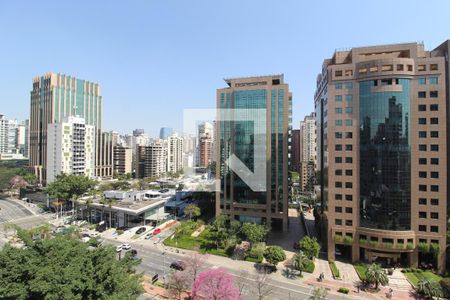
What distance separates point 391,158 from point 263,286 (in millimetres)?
20848

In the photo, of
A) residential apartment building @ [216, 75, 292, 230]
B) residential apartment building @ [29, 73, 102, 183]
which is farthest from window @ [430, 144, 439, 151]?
residential apartment building @ [29, 73, 102, 183]

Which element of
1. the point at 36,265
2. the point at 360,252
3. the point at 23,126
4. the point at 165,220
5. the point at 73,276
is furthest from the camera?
the point at 23,126

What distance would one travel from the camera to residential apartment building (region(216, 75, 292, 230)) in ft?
137

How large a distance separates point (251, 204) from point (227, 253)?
1117 centimetres

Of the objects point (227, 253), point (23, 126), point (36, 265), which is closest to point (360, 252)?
point (227, 253)

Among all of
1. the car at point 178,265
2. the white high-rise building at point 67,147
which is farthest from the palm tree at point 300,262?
the white high-rise building at point 67,147

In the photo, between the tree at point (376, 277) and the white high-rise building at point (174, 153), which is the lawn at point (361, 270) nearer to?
the tree at point (376, 277)

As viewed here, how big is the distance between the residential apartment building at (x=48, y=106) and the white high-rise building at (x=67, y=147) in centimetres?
1111

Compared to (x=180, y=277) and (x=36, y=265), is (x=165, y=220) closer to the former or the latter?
(x=180, y=277)

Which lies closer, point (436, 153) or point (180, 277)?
point (180, 277)

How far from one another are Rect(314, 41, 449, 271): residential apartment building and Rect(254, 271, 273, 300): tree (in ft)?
33.8

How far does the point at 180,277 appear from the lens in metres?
22.0

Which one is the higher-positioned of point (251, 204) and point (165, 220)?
point (251, 204)

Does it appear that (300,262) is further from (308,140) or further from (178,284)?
(308,140)
